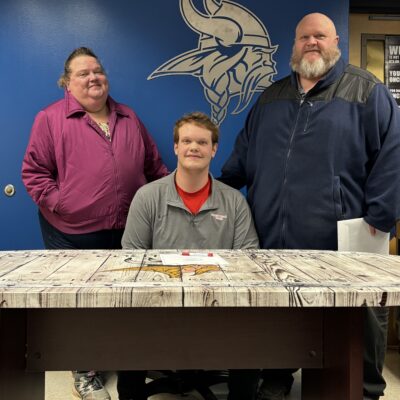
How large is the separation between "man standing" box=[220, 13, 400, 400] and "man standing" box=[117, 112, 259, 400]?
6.3 inches

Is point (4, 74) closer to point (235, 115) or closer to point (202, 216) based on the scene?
point (235, 115)

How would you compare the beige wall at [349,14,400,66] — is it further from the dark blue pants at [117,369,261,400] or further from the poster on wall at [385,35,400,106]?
the dark blue pants at [117,369,261,400]

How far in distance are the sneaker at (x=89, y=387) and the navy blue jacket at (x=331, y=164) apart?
1.07 m

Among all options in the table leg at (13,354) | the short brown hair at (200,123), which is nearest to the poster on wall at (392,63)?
the short brown hair at (200,123)

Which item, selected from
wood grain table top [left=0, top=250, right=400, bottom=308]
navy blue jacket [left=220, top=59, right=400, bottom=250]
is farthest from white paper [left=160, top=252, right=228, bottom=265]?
navy blue jacket [left=220, top=59, right=400, bottom=250]

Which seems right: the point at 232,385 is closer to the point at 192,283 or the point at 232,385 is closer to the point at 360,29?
the point at 192,283

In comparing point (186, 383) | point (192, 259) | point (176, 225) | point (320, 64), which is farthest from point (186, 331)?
point (320, 64)

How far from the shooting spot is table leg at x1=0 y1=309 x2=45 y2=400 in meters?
1.13

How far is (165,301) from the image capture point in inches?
36.9

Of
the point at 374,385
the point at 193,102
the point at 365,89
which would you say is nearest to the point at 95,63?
the point at 193,102

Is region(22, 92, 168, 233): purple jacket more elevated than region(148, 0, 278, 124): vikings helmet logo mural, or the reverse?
region(148, 0, 278, 124): vikings helmet logo mural

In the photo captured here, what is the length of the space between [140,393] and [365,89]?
4.98ft

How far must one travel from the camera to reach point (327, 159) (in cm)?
187

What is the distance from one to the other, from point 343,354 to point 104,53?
2056mm
